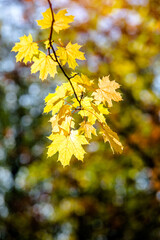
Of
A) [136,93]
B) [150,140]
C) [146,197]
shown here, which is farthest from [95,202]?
[136,93]

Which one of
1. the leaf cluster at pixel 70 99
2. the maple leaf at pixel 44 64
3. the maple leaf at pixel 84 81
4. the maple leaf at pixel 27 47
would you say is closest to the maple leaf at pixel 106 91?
the leaf cluster at pixel 70 99

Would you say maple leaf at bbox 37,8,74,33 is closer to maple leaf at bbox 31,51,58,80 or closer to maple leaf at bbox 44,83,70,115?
maple leaf at bbox 31,51,58,80

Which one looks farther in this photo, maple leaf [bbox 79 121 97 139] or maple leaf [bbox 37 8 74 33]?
maple leaf [bbox 79 121 97 139]

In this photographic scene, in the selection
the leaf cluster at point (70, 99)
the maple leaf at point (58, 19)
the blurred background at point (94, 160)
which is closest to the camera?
the maple leaf at point (58, 19)

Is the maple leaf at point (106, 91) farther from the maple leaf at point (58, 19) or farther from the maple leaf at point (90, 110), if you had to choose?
→ the maple leaf at point (58, 19)

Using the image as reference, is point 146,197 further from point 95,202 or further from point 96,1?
point 96,1

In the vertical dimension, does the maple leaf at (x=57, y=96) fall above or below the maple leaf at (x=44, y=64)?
below

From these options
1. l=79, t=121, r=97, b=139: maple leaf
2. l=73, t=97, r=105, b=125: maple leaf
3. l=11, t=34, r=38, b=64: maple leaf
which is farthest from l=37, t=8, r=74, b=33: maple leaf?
l=79, t=121, r=97, b=139: maple leaf

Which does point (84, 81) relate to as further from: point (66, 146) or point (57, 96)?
point (66, 146)
